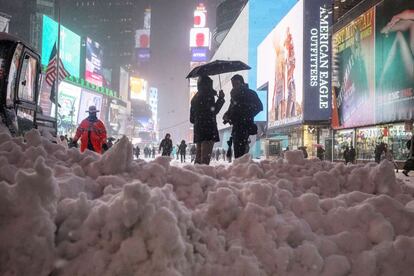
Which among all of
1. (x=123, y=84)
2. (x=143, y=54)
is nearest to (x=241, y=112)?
(x=123, y=84)

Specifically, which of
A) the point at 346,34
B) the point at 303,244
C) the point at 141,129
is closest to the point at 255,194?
the point at 303,244

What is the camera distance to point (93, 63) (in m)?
82.6

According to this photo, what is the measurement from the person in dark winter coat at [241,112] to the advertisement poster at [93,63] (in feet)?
240

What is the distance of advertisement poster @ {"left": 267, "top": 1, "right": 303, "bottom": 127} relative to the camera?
41.8 metres

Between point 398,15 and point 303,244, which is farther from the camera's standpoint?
point 398,15

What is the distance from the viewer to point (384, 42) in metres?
26.9

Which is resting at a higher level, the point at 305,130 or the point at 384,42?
the point at 384,42

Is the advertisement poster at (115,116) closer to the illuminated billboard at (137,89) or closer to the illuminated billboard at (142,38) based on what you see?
the illuminated billboard at (137,89)

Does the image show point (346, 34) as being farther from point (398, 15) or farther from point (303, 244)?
point (303, 244)

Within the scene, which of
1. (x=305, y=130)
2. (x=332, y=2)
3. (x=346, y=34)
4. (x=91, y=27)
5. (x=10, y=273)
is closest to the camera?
(x=10, y=273)

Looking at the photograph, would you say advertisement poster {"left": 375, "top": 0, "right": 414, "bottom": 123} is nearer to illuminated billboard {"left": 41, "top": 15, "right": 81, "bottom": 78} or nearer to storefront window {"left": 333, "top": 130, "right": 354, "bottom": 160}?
storefront window {"left": 333, "top": 130, "right": 354, "bottom": 160}

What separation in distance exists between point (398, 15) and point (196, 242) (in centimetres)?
2630

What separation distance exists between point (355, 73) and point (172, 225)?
31.5 m

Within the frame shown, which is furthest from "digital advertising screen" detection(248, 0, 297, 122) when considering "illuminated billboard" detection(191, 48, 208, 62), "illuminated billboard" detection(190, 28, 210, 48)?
"illuminated billboard" detection(190, 28, 210, 48)
